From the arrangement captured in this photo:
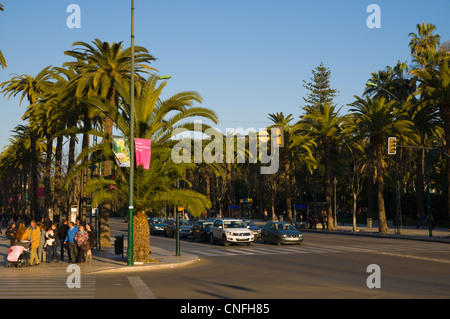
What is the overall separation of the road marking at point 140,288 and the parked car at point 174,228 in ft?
79.9

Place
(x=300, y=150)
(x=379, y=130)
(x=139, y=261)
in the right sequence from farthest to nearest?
(x=300, y=150) < (x=379, y=130) < (x=139, y=261)

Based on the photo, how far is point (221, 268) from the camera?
20688 millimetres

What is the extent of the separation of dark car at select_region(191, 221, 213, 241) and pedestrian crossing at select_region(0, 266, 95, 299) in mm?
17467

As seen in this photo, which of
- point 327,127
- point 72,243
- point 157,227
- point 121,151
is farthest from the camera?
point 327,127

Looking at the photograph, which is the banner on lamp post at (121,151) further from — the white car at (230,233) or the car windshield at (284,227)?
the car windshield at (284,227)

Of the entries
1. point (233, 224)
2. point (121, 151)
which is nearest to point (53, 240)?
point (121, 151)

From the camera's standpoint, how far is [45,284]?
15977mm

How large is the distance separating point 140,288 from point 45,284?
10.8ft

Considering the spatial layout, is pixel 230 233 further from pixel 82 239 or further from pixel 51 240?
pixel 82 239

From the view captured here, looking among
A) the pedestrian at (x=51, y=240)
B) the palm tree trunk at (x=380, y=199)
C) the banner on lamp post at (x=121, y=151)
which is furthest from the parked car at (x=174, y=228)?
the banner on lamp post at (x=121, y=151)

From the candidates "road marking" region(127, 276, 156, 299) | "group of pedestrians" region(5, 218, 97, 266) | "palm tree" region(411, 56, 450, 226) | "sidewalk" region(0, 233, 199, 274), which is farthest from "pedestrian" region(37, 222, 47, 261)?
"palm tree" region(411, 56, 450, 226)
